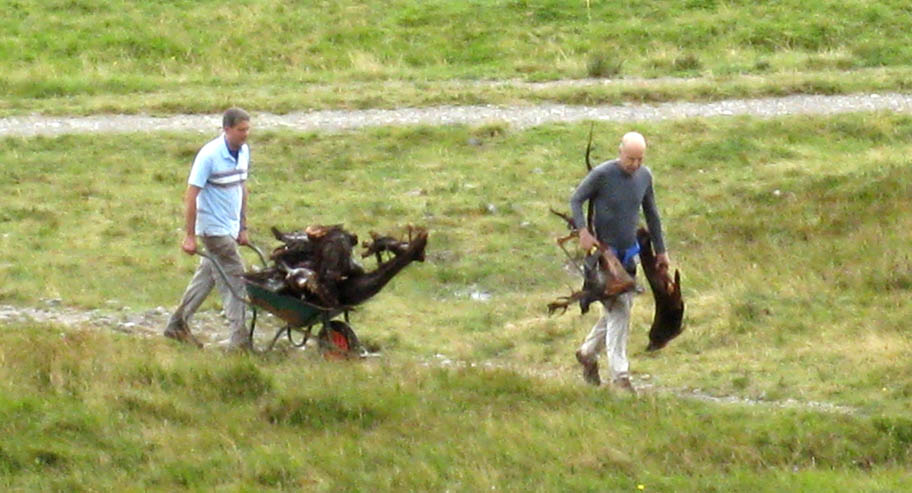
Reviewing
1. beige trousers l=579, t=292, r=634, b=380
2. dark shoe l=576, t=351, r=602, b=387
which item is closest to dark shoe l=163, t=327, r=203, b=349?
dark shoe l=576, t=351, r=602, b=387

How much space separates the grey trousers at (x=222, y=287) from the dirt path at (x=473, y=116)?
9798 millimetres

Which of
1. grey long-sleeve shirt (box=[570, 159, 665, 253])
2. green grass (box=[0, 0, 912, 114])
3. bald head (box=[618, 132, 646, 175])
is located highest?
bald head (box=[618, 132, 646, 175])

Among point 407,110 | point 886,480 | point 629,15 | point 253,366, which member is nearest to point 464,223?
point 407,110

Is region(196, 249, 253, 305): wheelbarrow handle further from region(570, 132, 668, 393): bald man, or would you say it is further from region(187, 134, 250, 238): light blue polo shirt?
region(570, 132, 668, 393): bald man

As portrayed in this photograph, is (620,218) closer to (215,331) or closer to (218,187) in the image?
(218,187)

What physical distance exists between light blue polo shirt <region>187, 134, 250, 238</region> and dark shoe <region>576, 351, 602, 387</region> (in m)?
2.95

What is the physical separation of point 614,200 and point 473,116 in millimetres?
11798

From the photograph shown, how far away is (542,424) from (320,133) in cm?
1247

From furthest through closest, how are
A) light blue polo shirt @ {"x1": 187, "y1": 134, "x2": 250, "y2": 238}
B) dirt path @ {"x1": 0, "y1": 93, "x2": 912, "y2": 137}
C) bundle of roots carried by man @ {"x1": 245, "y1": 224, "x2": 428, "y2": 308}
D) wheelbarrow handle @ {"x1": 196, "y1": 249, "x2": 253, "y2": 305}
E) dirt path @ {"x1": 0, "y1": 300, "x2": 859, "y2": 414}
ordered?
dirt path @ {"x1": 0, "y1": 93, "x2": 912, "y2": 137} → wheelbarrow handle @ {"x1": 196, "y1": 249, "x2": 253, "y2": 305} → light blue polo shirt @ {"x1": 187, "y1": 134, "x2": 250, "y2": 238} → bundle of roots carried by man @ {"x1": 245, "y1": 224, "x2": 428, "y2": 308} → dirt path @ {"x1": 0, "y1": 300, "x2": 859, "y2": 414}

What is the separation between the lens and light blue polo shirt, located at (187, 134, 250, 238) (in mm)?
14031

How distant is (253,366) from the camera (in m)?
13.2

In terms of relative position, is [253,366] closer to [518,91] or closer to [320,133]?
[320,133]

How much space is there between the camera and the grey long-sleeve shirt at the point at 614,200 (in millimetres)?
13383

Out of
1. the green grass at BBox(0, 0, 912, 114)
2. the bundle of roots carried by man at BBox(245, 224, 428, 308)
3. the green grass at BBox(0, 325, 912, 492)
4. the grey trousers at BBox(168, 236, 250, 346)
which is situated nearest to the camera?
the green grass at BBox(0, 325, 912, 492)
